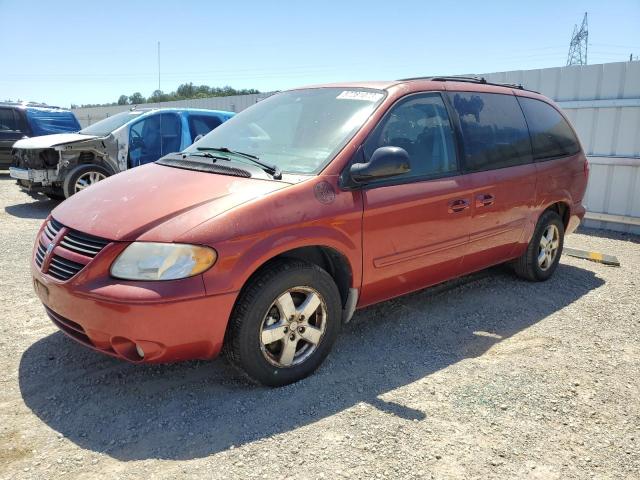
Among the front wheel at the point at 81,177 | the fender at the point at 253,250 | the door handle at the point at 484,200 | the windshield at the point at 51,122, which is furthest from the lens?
the windshield at the point at 51,122

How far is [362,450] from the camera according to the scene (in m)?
2.59

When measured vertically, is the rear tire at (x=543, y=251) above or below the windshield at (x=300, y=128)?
below

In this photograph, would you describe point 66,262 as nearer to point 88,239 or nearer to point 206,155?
point 88,239

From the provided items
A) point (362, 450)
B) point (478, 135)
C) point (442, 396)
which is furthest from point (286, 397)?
point (478, 135)

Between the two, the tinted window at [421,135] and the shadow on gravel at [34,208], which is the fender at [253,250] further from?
the shadow on gravel at [34,208]

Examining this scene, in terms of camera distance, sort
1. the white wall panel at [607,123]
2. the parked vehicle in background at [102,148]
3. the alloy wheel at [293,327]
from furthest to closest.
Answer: the parked vehicle in background at [102,148], the white wall panel at [607,123], the alloy wheel at [293,327]

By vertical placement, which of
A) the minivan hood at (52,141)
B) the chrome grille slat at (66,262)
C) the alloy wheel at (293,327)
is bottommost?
the alloy wheel at (293,327)

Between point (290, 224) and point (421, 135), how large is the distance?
1.41m

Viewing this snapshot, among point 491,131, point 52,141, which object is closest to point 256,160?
point 491,131

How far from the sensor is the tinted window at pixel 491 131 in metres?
4.16

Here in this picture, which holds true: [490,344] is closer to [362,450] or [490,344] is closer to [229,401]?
[362,450]

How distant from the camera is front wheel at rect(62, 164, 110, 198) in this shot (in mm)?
8273

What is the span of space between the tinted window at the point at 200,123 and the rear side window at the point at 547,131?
18.8 ft

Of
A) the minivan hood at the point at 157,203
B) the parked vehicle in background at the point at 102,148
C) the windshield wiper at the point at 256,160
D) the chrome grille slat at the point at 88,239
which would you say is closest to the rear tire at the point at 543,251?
the windshield wiper at the point at 256,160
